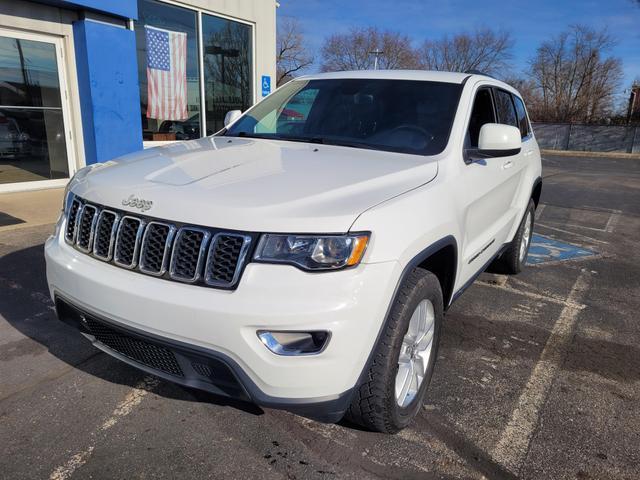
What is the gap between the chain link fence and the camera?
32.5 meters

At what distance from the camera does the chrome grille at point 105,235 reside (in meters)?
2.31

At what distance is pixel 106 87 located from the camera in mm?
8484

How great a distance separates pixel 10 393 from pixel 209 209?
1.76 m

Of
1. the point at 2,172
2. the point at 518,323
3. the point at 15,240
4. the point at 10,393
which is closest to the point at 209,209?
the point at 10,393

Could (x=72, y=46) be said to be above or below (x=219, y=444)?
above

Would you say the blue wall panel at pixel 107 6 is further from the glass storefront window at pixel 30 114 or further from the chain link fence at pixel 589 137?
the chain link fence at pixel 589 137

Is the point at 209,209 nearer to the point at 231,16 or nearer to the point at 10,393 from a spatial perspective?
the point at 10,393

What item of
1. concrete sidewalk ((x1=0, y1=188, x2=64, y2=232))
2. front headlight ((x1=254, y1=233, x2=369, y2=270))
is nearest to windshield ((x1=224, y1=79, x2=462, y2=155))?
front headlight ((x1=254, y1=233, x2=369, y2=270))

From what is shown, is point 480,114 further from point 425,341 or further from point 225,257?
point 225,257

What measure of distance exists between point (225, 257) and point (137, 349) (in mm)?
663

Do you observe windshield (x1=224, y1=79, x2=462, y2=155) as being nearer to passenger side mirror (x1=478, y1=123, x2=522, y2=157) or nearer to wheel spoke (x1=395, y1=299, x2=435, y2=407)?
passenger side mirror (x1=478, y1=123, x2=522, y2=157)

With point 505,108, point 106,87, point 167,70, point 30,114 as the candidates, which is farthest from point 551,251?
point 30,114

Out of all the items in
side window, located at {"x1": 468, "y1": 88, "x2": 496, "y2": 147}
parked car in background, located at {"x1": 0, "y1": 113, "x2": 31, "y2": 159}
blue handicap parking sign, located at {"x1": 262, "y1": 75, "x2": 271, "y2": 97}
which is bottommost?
parked car in background, located at {"x1": 0, "y1": 113, "x2": 31, "y2": 159}

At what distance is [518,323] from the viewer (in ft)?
12.9
